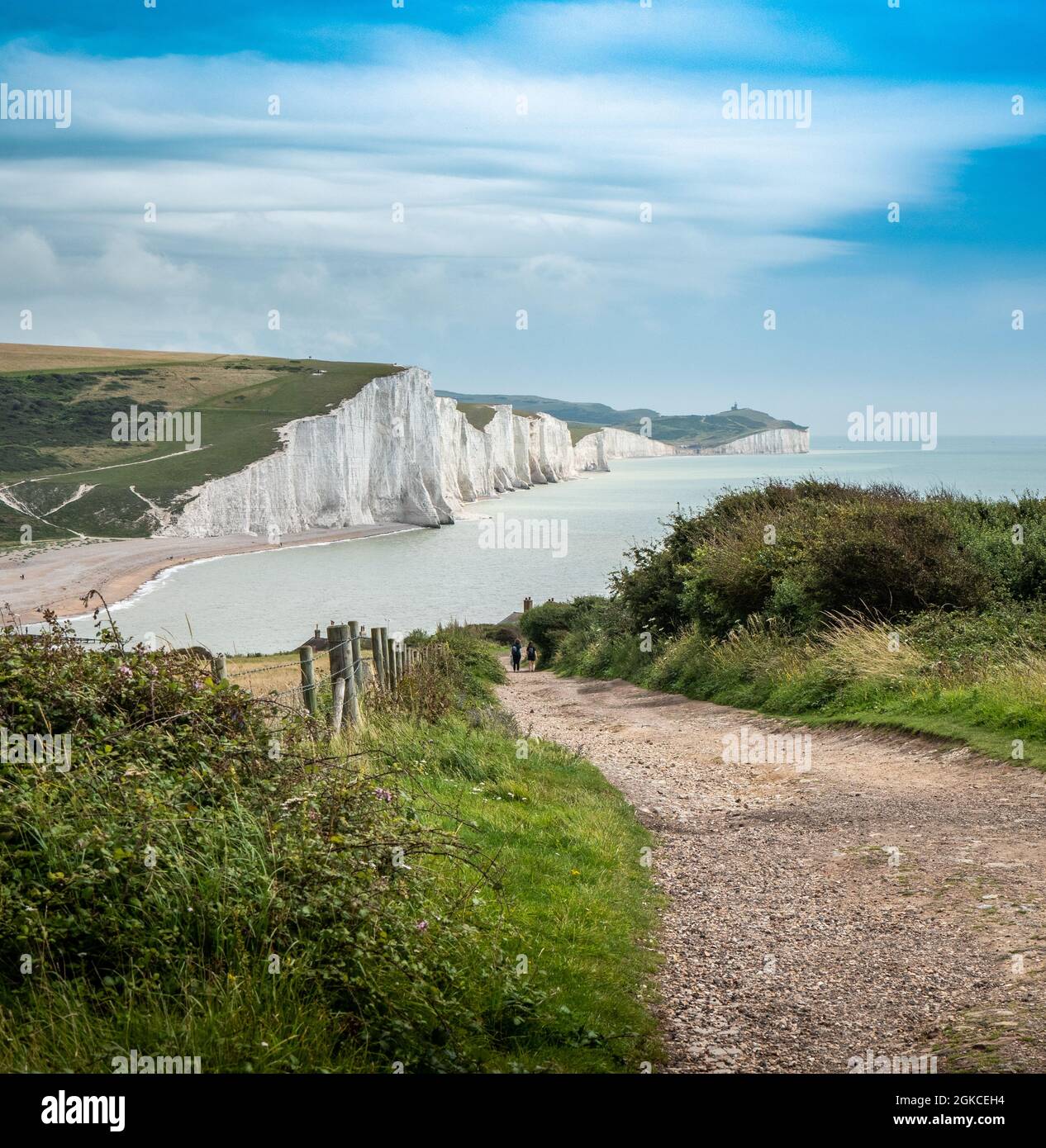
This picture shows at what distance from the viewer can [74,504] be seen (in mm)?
99312

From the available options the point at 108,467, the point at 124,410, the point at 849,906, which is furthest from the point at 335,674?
the point at 124,410

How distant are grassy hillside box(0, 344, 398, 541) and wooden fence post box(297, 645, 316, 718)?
93.6m

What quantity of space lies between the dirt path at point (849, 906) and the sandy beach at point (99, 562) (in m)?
54.3

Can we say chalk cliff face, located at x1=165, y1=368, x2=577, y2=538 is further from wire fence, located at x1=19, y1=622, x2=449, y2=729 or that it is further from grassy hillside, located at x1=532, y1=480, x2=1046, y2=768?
wire fence, located at x1=19, y1=622, x2=449, y2=729

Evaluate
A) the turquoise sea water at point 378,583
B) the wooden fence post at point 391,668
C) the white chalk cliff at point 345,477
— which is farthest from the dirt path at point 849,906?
the white chalk cliff at point 345,477

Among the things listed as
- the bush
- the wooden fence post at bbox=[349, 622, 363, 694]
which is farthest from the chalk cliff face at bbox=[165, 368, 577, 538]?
the wooden fence post at bbox=[349, 622, 363, 694]

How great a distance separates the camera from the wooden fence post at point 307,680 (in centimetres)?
927

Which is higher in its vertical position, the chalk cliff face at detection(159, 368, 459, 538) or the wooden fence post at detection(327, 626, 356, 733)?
the chalk cliff face at detection(159, 368, 459, 538)

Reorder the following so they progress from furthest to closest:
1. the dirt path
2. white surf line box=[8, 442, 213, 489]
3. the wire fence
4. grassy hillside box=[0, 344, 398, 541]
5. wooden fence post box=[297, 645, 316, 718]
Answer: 1. white surf line box=[8, 442, 213, 489]
2. grassy hillside box=[0, 344, 398, 541]
3. wooden fence post box=[297, 645, 316, 718]
4. the wire fence
5. the dirt path

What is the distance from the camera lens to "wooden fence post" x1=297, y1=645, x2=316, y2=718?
9.27m

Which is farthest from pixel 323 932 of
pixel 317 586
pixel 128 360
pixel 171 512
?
pixel 128 360

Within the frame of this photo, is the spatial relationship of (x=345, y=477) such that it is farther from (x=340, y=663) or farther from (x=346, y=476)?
(x=340, y=663)

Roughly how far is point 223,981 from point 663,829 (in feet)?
21.8

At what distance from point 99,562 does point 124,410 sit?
4959cm
